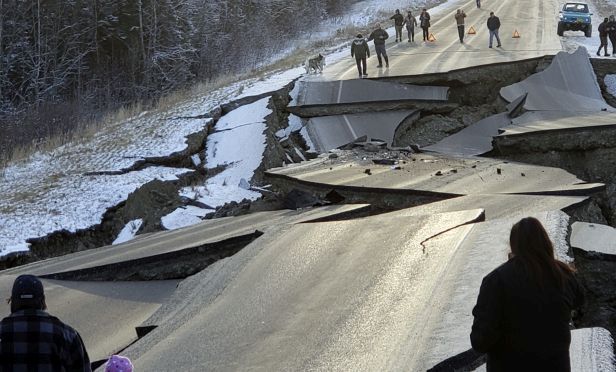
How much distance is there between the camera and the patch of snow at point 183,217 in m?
13.6

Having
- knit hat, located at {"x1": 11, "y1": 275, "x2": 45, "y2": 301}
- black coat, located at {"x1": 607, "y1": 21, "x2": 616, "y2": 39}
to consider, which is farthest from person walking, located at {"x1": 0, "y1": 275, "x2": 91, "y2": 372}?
black coat, located at {"x1": 607, "y1": 21, "x2": 616, "y2": 39}

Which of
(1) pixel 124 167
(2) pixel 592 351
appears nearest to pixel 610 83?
(1) pixel 124 167

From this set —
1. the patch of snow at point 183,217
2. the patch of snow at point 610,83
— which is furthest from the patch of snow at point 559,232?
the patch of snow at point 610,83

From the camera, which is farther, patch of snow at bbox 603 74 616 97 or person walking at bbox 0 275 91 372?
patch of snow at bbox 603 74 616 97

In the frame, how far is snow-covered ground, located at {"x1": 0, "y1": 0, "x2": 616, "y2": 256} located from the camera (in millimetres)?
13758

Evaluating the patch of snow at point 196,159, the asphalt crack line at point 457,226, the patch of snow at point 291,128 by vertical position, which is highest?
the asphalt crack line at point 457,226

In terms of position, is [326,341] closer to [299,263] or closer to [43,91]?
[299,263]

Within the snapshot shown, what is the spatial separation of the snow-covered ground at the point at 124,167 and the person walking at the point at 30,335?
8758 millimetres

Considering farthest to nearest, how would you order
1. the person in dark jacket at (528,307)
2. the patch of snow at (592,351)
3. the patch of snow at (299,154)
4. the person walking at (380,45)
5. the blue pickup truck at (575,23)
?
the blue pickup truck at (575,23), the person walking at (380,45), the patch of snow at (299,154), the patch of snow at (592,351), the person in dark jacket at (528,307)

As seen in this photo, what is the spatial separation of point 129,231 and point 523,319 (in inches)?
416

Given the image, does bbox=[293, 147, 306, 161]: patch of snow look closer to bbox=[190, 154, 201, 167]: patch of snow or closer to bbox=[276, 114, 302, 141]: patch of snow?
bbox=[276, 114, 302, 141]: patch of snow

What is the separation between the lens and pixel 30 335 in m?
4.20

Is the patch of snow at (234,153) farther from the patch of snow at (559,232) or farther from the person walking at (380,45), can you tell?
the patch of snow at (559,232)

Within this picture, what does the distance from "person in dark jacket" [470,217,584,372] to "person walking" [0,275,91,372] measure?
2.24m
